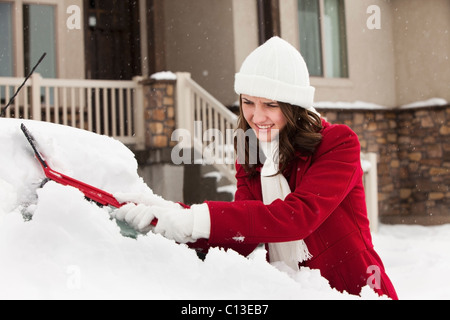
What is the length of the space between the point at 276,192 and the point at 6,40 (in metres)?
7.83

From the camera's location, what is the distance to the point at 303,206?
63.7 inches

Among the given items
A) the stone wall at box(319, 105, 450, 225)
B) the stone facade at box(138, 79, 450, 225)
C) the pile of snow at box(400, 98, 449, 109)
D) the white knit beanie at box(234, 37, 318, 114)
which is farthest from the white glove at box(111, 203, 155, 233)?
the pile of snow at box(400, 98, 449, 109)

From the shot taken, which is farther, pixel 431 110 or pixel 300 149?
pixel 431 110

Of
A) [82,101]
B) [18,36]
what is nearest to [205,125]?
[82,101]


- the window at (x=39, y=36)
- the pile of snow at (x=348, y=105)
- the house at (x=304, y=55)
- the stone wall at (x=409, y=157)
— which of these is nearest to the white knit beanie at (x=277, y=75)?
the house at (x=304, y=55)

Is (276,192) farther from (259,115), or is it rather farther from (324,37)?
(324,37)

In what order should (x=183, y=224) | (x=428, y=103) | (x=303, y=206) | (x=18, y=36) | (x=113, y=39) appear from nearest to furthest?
(x=183, y=224), (x=303, y=206), (x=18, y=36), (x=113, y=39), (x=428, y=103)

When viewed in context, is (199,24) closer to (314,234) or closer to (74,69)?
(74,69)

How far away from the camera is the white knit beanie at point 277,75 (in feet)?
6.09

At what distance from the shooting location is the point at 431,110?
10969 millimetres

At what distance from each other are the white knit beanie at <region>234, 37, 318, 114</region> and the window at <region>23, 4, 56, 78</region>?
24.5ft
